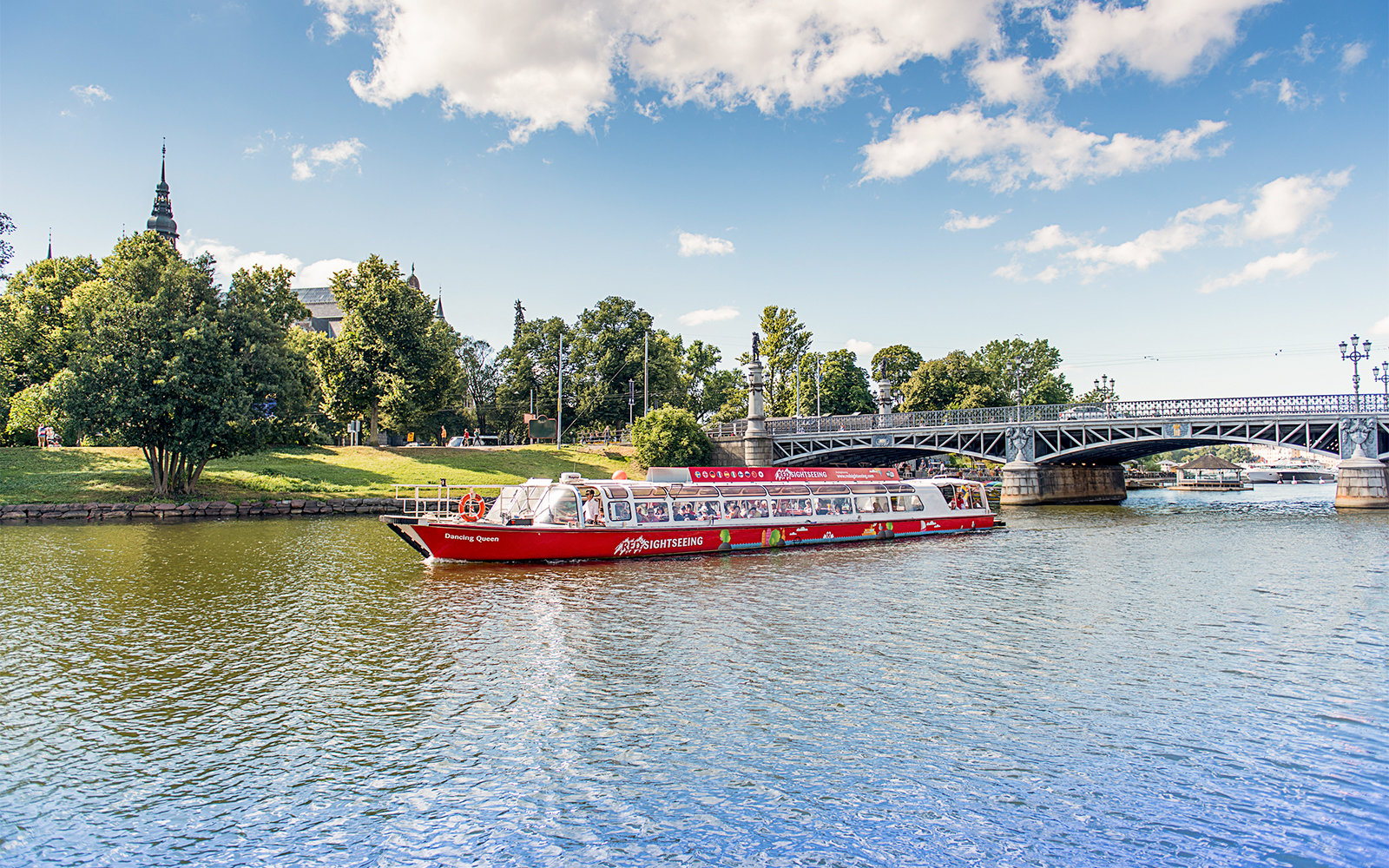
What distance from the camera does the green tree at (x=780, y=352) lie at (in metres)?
104

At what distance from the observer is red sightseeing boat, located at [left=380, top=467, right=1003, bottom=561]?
1154 inches

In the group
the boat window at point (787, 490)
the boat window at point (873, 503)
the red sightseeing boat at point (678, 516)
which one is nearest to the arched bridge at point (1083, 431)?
the red sightseeing boat at point (678, 516)

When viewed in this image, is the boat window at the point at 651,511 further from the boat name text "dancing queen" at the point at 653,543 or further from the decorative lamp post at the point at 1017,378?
the decorative lamp post at the point at 1017,378

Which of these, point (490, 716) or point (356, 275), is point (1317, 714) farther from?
point (356, 275)

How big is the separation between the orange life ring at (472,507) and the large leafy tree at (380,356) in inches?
1673

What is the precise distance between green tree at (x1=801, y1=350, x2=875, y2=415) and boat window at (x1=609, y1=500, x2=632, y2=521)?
7699cm

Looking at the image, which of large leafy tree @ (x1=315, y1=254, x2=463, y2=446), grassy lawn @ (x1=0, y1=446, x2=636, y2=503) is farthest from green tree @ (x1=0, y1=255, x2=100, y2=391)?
large leafy tree @ (x1=315, y1=254, x2=463, y2=446)

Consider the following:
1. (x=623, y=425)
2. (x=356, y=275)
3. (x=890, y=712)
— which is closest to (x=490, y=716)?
(x=890, y=712)

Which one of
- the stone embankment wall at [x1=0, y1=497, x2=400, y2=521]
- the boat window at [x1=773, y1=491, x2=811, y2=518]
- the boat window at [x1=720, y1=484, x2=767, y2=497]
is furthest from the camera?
the stone embankment wall at [x1=0, y1=497, x2=400, y2=521]

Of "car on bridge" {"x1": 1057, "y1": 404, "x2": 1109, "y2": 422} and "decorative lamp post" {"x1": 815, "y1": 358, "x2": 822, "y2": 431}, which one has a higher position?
"decorative lamp post" {"x1": 815, "y1": 358, "x2": 822, "y2": 431}

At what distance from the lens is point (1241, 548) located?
3525 centimetres

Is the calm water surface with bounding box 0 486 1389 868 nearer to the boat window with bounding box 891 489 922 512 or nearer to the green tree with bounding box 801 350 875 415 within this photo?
the boat window with bounding box 891 489 922 512

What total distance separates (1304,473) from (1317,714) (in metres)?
186

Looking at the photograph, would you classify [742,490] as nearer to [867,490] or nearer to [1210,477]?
[867,490]
